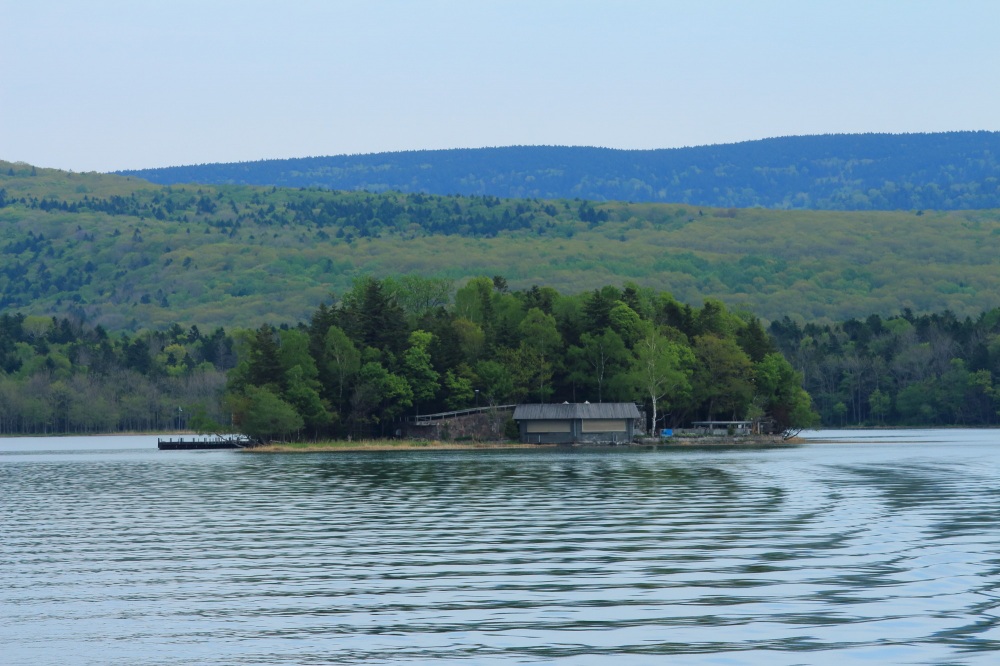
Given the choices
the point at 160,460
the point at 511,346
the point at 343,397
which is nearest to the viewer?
the point at 160,460

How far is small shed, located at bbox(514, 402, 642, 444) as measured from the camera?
157m

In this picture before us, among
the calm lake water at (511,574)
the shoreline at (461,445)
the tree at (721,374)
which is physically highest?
the tree at (721,374)

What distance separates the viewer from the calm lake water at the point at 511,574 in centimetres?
2833

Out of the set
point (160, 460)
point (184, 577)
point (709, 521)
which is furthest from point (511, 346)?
point (184, 577)

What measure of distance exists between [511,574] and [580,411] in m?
118

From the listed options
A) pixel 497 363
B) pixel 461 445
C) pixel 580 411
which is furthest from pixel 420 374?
pixel 580 411

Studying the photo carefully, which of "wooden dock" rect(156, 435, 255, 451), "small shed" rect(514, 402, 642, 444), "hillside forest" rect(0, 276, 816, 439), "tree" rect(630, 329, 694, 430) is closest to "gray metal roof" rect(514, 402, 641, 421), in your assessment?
"small shed" rect(514, 402, 642, 444)

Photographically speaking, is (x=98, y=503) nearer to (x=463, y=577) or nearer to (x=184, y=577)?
(x=184, y=577)

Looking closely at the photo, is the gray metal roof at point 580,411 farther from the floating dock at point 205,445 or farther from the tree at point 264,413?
the floating dock at point 205,445

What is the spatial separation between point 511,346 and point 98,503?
101 meters

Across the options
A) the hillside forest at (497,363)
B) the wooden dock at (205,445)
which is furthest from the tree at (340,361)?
the wooden dock at (205,445)

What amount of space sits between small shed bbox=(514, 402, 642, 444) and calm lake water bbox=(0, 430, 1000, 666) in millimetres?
78437

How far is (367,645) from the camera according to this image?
2861 cm

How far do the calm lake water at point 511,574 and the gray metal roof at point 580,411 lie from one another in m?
78.2
